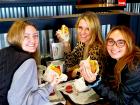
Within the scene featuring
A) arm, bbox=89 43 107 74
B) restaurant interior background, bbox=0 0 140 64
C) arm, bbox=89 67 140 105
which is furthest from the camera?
restaurant interior background, bbox=0 0 140 64

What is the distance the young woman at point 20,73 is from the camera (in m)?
1.29

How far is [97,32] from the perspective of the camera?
2.03m

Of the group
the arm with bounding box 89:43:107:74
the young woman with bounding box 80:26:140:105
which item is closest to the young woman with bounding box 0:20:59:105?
the young woman with bounding box 80:26:140:105

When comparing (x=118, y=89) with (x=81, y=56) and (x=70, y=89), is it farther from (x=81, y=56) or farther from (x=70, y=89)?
(x=81, y=56)

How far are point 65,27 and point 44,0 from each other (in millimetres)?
1825

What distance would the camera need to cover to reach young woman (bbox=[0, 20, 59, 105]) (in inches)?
50.8

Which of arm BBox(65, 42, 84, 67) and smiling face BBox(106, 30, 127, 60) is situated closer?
smiling face BBox(106, 30, 127, 60)

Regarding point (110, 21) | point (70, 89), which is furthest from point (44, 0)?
point (70, 89)

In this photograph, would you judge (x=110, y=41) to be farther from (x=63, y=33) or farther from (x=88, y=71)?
(x=63, y=33)

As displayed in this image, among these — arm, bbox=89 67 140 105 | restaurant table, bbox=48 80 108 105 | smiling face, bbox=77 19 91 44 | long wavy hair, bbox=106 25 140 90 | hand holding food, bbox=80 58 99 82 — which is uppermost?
smiling face, bbox=77 19 91 44

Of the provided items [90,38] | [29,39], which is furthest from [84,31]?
[29,39]

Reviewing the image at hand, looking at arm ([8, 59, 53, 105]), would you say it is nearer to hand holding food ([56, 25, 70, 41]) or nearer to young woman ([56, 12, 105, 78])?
young woman ([56, 12, 105, 78])

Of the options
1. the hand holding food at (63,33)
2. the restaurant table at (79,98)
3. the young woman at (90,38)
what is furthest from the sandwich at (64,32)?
the restaurant table at (79,98)

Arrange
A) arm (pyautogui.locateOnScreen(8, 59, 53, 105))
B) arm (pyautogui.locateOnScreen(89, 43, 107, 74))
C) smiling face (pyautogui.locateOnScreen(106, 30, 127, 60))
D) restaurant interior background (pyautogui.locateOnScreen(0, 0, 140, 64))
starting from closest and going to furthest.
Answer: arm (pyautogui.locateOnScreen(8, 59, 53, 105)) → smiling face (pyautogui.locateOnScreen(106, 30, 127, 60)) → arm (pyautogui.locateOnScreen(89, 43, 107, 74)) → restaurant interior background (pyautogui.locateOnScreen(0, 0, 140, 64))
